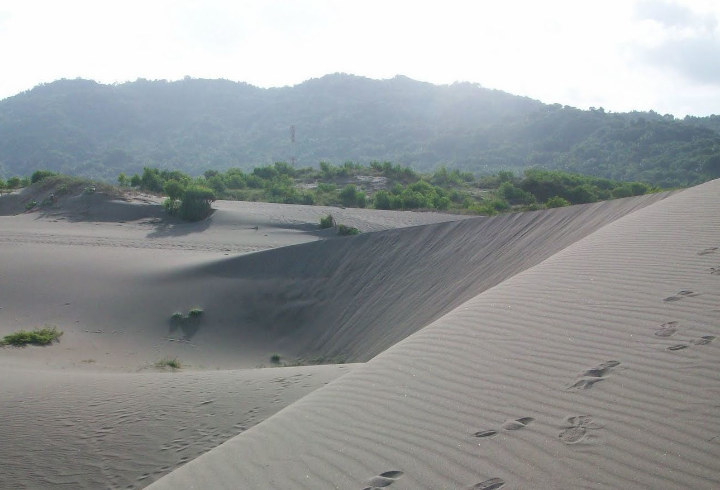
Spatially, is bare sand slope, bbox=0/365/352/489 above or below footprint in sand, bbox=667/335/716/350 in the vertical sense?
below

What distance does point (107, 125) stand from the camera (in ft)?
430

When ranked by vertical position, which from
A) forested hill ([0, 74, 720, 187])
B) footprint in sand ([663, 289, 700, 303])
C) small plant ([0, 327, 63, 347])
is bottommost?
small plant ([0, 327, 63, 347])

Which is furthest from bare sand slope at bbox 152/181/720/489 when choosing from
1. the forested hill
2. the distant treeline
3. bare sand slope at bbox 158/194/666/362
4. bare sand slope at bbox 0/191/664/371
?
the forested hill

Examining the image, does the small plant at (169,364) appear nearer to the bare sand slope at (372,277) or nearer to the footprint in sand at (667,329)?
the bare sand slope at (372,277)

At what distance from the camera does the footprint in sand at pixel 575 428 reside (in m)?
3.52

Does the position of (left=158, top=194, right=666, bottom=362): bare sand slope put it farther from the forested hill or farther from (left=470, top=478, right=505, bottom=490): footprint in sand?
the forested hill

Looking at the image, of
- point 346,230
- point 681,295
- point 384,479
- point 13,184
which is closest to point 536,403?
point 384,479

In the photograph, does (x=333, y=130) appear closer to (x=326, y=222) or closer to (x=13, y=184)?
(x=13, y=184)

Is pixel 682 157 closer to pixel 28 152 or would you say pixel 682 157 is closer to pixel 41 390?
pixel 41 390

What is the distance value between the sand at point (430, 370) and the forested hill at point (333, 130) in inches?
1510

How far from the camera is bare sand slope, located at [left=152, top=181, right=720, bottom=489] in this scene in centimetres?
336

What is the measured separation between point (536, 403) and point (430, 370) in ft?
3.60

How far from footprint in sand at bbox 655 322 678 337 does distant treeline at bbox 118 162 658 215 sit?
26.5 metres

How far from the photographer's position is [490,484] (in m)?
3.35
